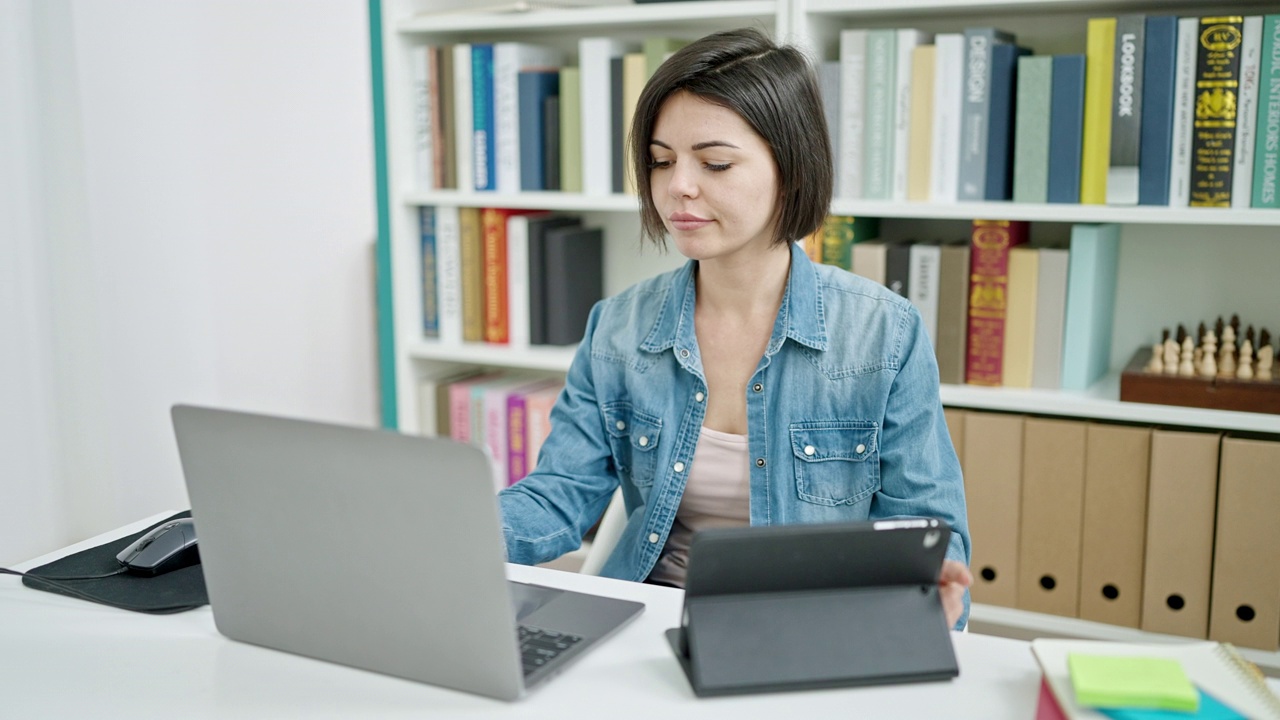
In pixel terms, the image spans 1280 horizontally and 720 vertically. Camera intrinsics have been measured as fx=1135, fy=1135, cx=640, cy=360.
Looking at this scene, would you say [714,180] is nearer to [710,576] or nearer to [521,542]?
[521,542]

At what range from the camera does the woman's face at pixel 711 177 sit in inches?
54.2

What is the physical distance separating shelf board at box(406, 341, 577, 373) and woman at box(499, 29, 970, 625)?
Answer: 801 millimetres

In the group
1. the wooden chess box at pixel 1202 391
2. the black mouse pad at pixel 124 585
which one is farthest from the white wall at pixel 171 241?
the wooden chess box at pixel 1202 391

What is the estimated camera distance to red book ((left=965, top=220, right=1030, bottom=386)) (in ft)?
6.48

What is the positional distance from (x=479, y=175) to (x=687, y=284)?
971 mm

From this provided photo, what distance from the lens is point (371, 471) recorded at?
881mm

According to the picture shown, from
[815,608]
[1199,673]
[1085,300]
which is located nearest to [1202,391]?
[1085,300]

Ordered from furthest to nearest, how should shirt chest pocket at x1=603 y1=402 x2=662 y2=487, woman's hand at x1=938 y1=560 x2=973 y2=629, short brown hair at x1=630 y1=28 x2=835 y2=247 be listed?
shirt chest pocket at x1=603 y1=402 x2=662 y2=487 < short brown hair at x1=630 y1=28 x2=835 y2=247 < woman's hand at x1=938 y1=560 x2=973 y2=629

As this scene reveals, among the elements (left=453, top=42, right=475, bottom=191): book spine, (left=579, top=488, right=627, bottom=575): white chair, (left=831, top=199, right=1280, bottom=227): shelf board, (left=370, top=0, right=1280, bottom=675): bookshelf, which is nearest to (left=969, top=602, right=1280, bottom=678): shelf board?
(left=370, top=0, right=1280, bottom=675): bookshelf

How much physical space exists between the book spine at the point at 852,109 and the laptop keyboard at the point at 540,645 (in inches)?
49.8

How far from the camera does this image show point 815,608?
95cm

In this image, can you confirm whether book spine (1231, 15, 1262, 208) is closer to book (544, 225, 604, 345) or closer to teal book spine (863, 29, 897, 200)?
teal book spine (863, 29, 897, 200)

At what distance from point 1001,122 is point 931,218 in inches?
12.1

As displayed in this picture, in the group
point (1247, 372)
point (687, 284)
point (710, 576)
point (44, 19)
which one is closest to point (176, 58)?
point (44, 19)
